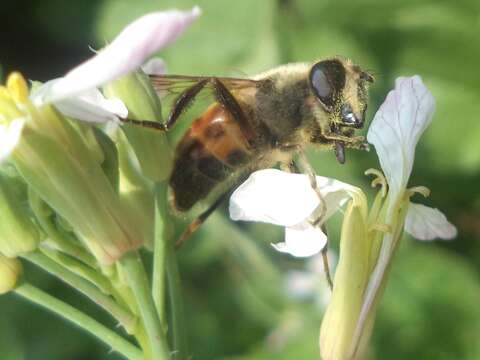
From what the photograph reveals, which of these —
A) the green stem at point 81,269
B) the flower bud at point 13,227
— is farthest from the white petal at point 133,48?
the green stem at point 81,269

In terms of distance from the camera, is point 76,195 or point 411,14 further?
point 411,14

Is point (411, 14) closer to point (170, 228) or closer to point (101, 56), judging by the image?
point (170, 228)

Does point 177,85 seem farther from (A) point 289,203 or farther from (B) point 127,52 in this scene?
(B) point 127,52

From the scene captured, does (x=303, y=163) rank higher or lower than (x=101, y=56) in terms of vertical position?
lower

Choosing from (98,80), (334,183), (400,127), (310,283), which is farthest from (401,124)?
(310,283)

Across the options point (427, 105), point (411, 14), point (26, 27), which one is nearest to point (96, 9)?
point (26, 27)

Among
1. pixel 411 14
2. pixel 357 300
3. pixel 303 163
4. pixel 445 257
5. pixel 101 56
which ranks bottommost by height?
pixel 445 257

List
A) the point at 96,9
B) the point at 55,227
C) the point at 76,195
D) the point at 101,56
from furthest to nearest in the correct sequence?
the point at 96,9, the point at 55,227, the point at 76,195, the point at 101,56
